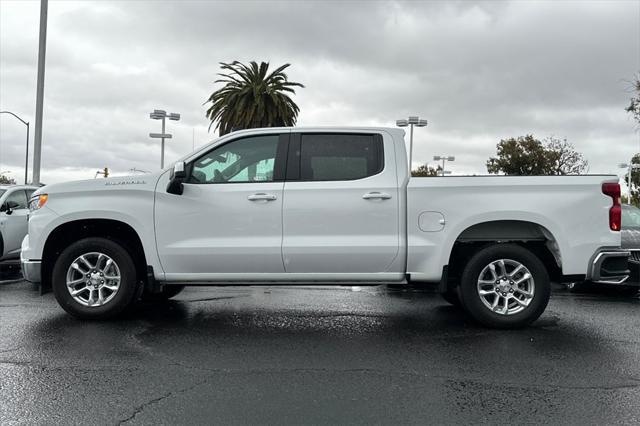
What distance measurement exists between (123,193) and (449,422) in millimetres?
3931

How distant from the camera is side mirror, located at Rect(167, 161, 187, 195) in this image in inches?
212

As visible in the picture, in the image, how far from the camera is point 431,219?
544 cm

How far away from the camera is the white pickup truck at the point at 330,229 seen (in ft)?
17.7

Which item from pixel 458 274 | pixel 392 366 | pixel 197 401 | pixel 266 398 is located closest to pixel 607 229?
pixel 458 274

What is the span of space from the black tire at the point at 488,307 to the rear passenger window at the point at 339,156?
141 cm

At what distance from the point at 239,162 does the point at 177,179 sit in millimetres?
675

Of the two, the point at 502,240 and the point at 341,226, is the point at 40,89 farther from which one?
the point at 502,240

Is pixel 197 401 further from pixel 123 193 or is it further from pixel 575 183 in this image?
pixel 575 183

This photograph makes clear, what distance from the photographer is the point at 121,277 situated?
555cm

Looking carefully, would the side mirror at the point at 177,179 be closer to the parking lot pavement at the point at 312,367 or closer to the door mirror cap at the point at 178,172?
the door mirror cap at the point at 178,172

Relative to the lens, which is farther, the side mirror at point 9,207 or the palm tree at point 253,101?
the palm tree at point 253,101

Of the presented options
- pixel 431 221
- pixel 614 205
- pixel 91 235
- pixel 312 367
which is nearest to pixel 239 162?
pixel 91 235

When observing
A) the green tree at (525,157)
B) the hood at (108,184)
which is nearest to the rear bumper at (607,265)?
the hood at (108,184)

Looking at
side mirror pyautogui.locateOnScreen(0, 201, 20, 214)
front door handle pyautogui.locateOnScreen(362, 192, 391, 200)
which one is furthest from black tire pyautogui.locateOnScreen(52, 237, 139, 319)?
side mirror pyautogui.locateOnScreen(0, 201, 20, 214)
